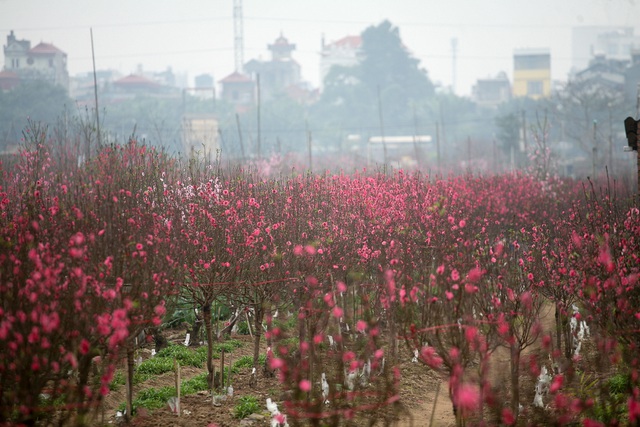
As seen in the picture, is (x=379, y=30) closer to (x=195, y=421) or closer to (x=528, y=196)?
(x=528, y=196)

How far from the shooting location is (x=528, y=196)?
20.7m

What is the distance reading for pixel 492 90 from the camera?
96.7 metres

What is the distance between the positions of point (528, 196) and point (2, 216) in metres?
15.0

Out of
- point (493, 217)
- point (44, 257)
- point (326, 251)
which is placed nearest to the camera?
point (44, 257)

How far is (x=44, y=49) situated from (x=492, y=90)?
184 ft

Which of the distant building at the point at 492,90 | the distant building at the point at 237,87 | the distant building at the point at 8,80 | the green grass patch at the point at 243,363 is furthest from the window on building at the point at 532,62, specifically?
the green grass patch at the point at 243,363

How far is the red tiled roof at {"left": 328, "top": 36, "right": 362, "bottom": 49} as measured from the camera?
333ft

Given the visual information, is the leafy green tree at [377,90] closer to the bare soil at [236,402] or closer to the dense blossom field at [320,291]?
the dense blossom field at [320,291]

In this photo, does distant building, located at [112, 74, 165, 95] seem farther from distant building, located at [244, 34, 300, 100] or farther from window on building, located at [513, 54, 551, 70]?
window on building, located at [513, 54, 551, 70]

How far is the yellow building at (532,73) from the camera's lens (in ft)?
311

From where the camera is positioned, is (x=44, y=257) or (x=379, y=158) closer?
(x=44, y=257)

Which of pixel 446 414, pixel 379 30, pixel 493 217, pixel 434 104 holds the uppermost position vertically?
pixel 379 30

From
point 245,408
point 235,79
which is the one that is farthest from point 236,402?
point 235,79

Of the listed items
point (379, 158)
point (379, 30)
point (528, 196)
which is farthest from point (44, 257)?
point (379, 30)
